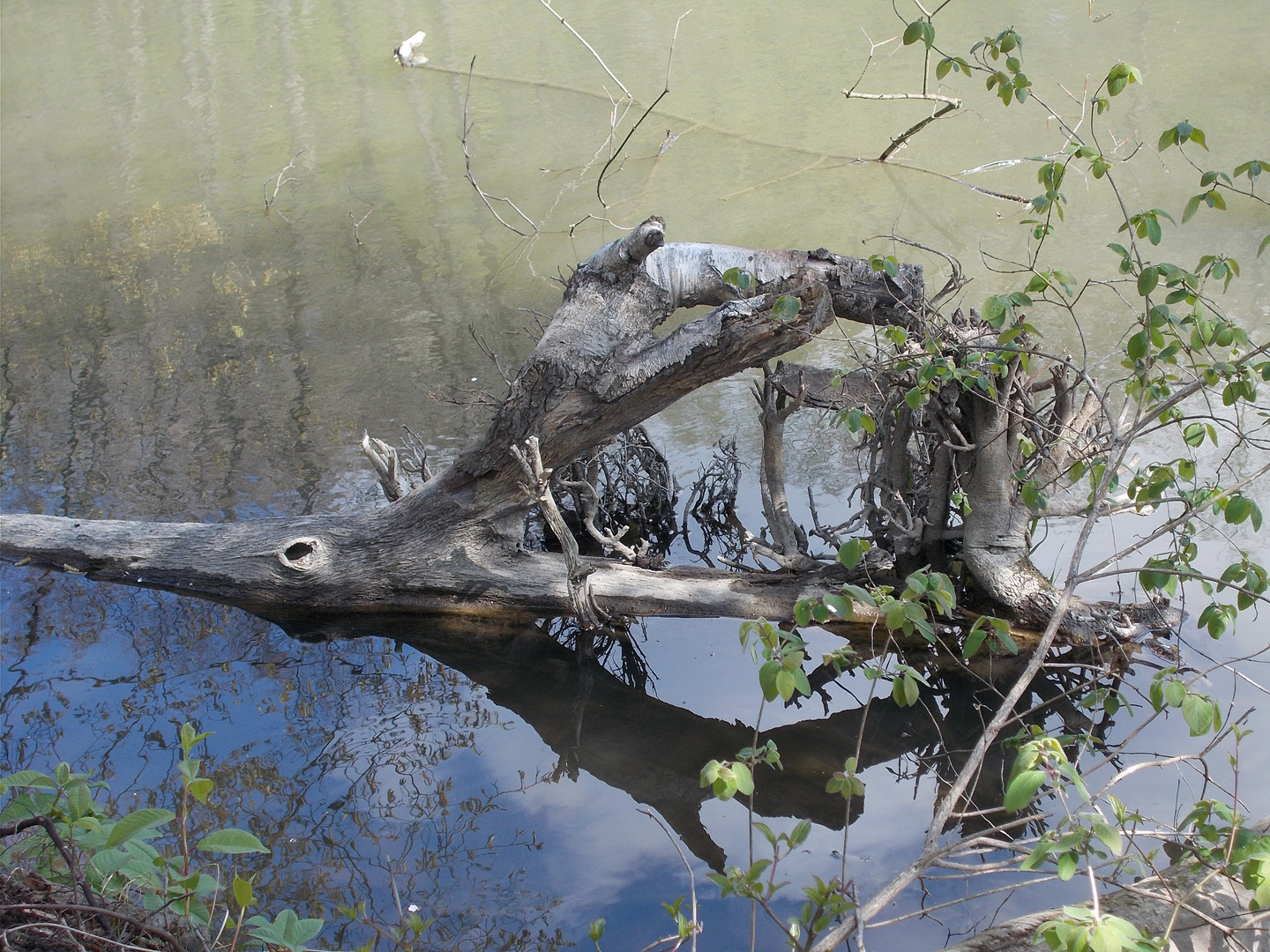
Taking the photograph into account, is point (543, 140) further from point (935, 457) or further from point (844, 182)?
point (935, 457)

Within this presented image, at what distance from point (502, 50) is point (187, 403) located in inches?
341

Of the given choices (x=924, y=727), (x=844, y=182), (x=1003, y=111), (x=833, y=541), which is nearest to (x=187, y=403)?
(x=833, y=541)

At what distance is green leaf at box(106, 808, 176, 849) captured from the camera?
1.99 metres

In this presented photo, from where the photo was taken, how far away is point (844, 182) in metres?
9.67

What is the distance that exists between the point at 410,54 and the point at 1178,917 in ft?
44.5

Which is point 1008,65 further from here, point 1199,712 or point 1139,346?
point 1199,712

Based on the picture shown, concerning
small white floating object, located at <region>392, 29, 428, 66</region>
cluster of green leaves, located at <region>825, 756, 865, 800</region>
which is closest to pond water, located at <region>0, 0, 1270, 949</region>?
small white floating object, located at <region>392, 29, 428, 66</region>

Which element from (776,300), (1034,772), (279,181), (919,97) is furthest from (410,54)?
(1034,772)

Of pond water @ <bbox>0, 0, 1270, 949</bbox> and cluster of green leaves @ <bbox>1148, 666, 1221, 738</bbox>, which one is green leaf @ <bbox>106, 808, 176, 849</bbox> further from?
cluster of green leaves @ <bbox>1148, 666, 1221, 738</bbox>

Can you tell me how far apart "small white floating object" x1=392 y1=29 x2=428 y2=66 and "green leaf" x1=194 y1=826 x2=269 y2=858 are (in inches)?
516

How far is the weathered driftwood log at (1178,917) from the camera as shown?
7.47 feet

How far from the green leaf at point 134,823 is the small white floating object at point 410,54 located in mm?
13068

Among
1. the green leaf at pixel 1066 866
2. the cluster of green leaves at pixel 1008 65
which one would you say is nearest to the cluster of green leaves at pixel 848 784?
the green leaf at pixel 1066 866

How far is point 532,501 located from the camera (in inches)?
179
